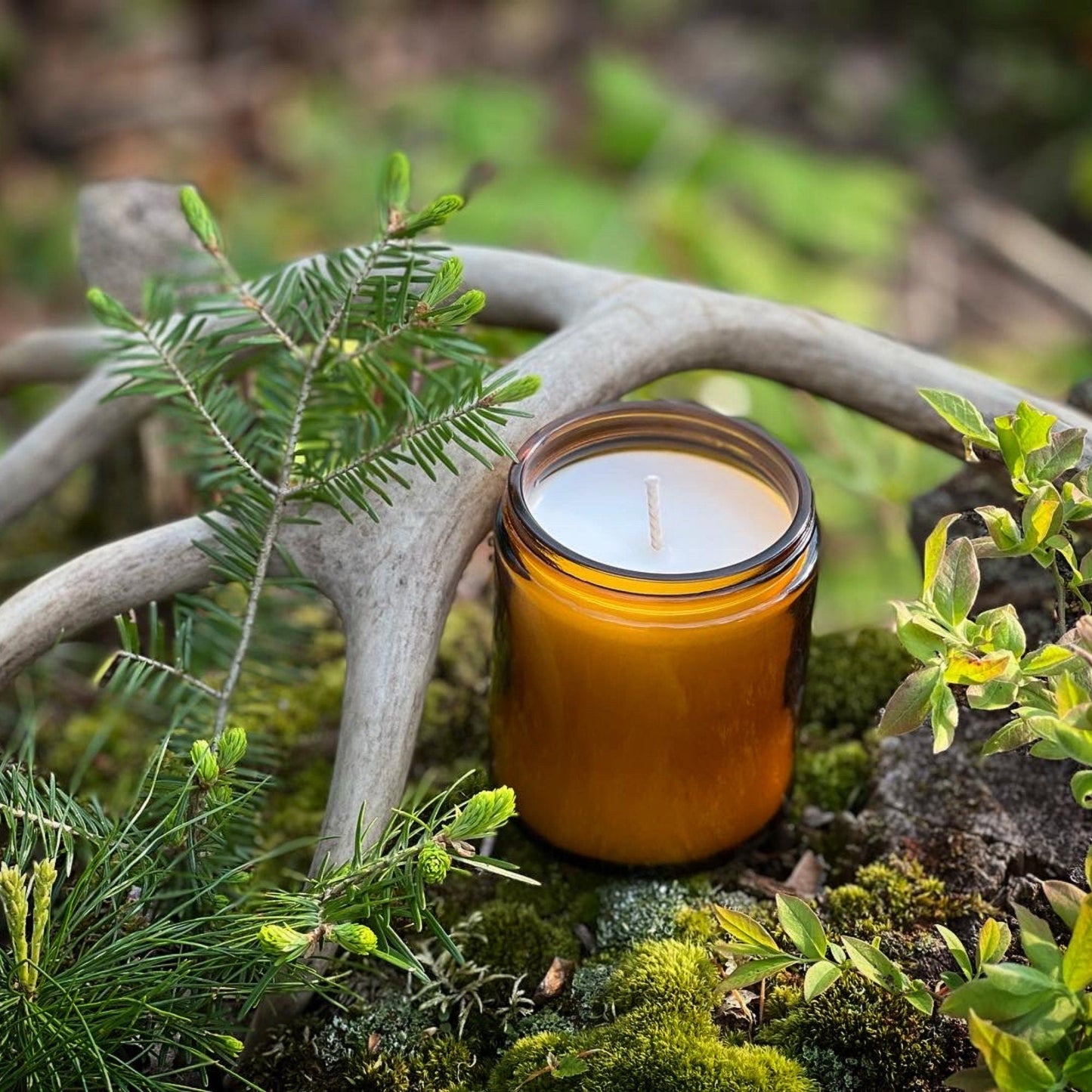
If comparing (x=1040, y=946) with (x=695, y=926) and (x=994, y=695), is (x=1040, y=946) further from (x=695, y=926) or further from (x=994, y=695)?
(x=695, y=926)

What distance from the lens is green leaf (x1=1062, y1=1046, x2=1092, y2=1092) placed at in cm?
→ 90

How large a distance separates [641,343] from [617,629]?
44cm

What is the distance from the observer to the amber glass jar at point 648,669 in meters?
1.14

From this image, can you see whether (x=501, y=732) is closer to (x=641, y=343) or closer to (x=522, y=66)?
(x=641, y=343)

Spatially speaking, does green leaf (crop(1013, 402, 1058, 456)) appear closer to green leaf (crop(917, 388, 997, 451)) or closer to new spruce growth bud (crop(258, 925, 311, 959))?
green leaf (crop(917, 388, 997, 451))

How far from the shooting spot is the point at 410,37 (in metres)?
4.58

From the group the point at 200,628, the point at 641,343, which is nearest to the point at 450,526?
the point at 641,343

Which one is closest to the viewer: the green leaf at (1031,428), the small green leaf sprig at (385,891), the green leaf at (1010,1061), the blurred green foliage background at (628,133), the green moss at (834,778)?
the green leaf at (1010,1061)

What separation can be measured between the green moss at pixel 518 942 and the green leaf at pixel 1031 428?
0.63 metres

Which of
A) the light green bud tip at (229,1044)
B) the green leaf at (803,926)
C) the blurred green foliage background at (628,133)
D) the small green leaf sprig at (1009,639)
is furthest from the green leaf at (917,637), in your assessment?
the blurred green foliage background at (628,133)

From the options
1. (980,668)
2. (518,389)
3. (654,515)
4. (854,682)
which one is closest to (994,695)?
(980,668)

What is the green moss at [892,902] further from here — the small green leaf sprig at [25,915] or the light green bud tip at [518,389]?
the small green leaf sprig at [25,915]

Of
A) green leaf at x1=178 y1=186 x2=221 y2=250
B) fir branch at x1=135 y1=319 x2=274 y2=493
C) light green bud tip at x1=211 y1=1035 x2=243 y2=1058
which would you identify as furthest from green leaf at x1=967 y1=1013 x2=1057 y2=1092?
green leaf at x1=178 y1=186 x2=221 y2=250

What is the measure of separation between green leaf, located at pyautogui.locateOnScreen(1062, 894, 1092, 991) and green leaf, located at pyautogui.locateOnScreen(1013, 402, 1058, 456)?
15.0 inches
